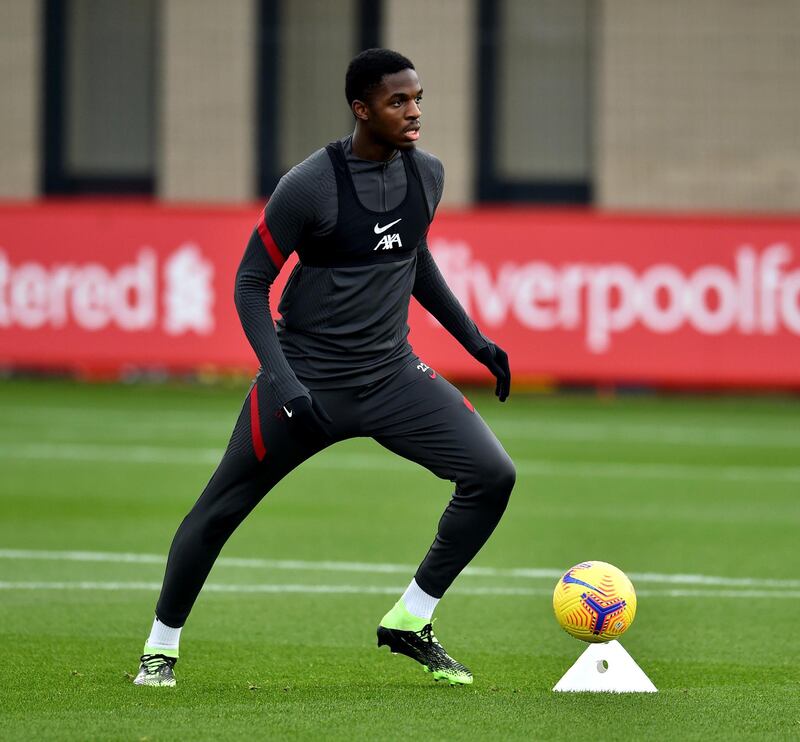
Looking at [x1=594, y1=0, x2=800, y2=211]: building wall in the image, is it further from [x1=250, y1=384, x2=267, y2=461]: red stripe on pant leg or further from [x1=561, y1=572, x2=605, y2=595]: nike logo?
[x1=250, y1=384, x2=267, y2=461]: red stripe on pant leg

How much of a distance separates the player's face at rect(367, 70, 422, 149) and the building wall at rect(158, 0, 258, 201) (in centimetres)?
1966

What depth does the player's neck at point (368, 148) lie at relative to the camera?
6.59 m

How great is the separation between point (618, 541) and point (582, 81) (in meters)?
16.7

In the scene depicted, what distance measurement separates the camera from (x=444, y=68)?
2559 cm

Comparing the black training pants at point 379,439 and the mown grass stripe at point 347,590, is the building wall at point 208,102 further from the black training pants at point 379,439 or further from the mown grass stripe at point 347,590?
the black training pants at point 379,439

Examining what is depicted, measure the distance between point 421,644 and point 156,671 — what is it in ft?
3.40

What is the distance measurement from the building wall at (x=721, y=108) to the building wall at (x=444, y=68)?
2.51 meters

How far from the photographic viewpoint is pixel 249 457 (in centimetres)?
665

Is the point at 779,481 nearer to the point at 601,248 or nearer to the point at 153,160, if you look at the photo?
the point at 601,248

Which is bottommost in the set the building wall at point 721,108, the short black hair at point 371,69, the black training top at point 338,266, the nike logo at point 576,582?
the nike logo at point 576,582

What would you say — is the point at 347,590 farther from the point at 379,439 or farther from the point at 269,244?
the point at 269,244

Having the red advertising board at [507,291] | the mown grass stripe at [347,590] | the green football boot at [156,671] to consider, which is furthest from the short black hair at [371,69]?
the red advertising board at [507,291]

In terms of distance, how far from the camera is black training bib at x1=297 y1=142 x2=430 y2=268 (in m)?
6.55

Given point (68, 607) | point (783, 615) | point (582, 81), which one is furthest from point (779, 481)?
point (582, 81)
